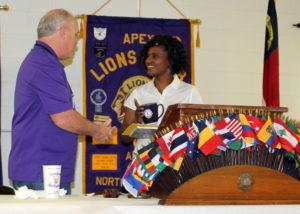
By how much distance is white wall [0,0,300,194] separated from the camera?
383 centimetres

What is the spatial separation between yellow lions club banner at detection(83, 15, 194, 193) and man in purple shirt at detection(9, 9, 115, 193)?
5.11 feet

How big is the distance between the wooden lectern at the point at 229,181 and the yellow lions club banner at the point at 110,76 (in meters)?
2.16

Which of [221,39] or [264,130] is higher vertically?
[221,39]

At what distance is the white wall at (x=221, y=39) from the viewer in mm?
3826

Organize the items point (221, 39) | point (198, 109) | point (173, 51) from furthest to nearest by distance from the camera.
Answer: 1. point (221, 39)
2. point (173, 51)
3. point (198, 109)

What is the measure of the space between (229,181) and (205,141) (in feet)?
0.46

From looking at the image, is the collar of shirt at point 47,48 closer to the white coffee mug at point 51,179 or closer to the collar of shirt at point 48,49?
the collar of shirt at point 48,49

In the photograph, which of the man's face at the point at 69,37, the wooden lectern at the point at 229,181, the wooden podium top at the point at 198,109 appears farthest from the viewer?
the man's face at the point at 69,37

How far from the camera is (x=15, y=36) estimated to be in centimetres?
380

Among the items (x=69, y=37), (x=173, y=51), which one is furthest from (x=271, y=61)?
(x=69, y=37)

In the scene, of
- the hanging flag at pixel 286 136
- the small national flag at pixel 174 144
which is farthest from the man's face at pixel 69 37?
the hanging flag at pixel 286 136

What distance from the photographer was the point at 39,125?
6.98 feet

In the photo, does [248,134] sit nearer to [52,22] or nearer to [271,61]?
[52,22]

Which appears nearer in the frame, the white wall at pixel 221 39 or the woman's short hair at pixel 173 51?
the woman's short hair at pixel 173 51
